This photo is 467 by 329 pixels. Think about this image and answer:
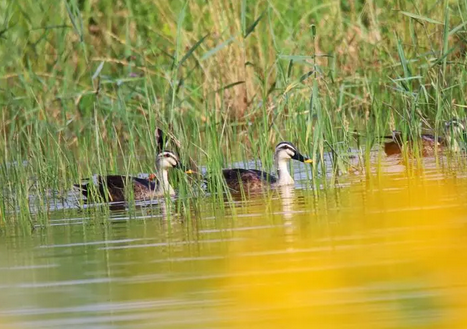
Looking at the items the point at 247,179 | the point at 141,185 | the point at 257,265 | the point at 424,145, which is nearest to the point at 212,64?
the point at 424,145

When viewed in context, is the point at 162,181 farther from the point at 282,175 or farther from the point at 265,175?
the point at 282,175

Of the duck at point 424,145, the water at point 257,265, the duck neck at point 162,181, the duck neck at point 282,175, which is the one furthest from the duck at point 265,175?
the water at point 257,265

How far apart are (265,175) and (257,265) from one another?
438cm

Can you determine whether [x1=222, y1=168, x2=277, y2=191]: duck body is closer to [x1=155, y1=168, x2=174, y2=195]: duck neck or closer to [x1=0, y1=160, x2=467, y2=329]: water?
[x1=155, y1=168, x2=174, y2=195]: duck neck

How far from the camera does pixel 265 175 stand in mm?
10820

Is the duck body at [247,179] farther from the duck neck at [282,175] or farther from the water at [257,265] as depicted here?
the water at [257,265]

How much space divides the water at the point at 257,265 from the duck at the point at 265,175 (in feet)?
3.42

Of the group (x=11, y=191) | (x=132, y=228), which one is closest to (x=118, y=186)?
(x=11, y=191)

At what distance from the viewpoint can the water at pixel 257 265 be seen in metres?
5.31

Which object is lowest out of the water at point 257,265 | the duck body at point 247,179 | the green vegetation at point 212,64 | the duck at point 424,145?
the water at point 257,265

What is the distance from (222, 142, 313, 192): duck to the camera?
10.7 meters

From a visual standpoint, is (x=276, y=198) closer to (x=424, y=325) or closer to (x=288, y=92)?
(x=288, y=92)

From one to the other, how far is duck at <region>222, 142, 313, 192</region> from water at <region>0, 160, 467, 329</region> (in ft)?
3.42

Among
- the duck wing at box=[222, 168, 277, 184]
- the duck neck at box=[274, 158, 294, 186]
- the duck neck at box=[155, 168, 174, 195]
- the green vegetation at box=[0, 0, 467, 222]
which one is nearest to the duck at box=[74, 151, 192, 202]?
the duck neck at box=[155, 168, 174, 195]
